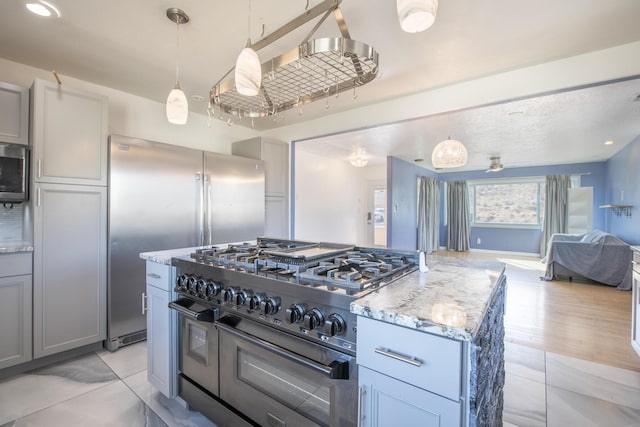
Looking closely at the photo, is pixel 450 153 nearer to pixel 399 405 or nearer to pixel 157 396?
pixel 399 405

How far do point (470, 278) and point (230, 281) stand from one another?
3.54ft

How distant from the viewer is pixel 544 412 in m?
1.72

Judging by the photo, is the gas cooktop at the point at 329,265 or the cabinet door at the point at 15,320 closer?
the gas cooktop at the point at 329,265

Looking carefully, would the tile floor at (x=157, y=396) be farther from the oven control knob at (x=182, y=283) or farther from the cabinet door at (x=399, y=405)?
the cabinet door at (x=399, y=405)

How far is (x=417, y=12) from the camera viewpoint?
0.87 metres

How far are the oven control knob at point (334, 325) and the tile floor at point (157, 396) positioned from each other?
119cm

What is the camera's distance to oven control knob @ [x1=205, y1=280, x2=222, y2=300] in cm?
138

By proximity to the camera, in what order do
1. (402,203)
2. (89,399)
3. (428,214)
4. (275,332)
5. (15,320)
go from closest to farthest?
1. (275,332)
2. (89,399)
3. (15,320)
4. (402,203)
5. (428,214)

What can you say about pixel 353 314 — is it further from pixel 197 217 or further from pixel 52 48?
pixel 52 48

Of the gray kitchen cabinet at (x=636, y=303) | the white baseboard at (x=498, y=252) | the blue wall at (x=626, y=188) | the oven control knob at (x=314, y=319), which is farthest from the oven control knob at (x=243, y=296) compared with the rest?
the white baseboard at (x=498, y=252)

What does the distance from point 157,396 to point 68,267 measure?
1.26 metres

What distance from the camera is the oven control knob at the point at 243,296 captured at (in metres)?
1.24

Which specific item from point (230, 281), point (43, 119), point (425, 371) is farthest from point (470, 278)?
point (43, 119)

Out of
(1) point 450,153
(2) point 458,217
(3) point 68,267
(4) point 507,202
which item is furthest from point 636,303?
(4) point 507,202
